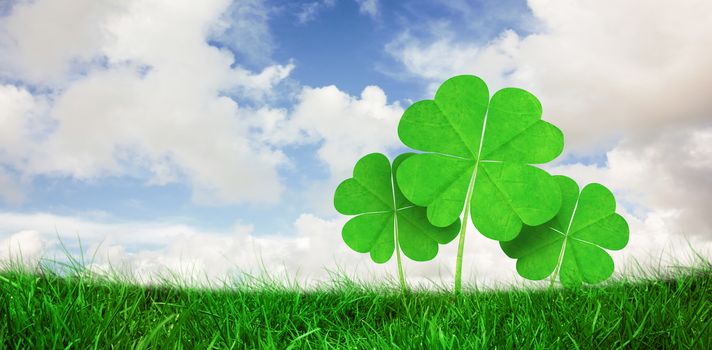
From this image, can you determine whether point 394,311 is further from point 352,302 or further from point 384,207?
point 384,207

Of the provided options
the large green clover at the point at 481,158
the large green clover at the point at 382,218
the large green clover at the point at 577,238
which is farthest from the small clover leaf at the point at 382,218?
the large green clover at the point at 577,238

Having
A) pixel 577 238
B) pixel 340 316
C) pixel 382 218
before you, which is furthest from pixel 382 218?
pixel 577 238

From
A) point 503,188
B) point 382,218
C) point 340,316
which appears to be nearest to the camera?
point 503,188

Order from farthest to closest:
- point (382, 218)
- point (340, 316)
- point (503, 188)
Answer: point (382, 218), point (340, 316), point (503, 188)

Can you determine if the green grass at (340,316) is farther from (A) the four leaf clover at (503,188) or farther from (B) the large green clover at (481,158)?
(B) the large green clover at (481,158)

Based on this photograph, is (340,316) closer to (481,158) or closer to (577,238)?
(481,158)
